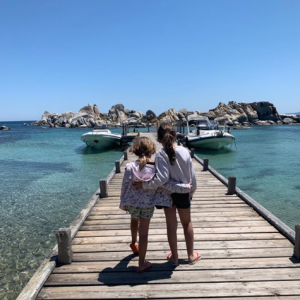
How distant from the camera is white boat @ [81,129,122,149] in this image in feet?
94.6

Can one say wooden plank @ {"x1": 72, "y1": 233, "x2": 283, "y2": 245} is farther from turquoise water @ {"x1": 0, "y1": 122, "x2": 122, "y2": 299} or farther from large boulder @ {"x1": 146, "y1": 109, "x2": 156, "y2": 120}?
large boulder @ {"x1": 146, "y1": 109, "x2": 156, "y2": 120}

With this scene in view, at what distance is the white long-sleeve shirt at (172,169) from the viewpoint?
3500 mm

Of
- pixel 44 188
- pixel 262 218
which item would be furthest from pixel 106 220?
pixel 44 188

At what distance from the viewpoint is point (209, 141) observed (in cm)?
2603

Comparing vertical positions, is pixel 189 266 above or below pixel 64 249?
below

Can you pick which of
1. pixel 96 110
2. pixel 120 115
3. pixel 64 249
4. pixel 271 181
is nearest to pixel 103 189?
pixel 64 249

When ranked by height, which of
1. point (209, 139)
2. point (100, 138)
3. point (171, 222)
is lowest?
point (209, 139)

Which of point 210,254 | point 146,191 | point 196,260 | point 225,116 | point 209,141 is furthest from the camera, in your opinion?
point 225,116

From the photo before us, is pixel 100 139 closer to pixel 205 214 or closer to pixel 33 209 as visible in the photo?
pixel 33 209

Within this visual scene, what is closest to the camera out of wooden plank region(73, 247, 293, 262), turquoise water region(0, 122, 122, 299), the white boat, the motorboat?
wooden plank region(73, 247, 293, 262)

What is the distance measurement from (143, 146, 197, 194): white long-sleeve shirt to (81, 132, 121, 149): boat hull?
84.3 ft

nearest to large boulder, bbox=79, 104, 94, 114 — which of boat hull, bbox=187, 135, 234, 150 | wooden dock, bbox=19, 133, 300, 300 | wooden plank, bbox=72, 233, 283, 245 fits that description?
boat hull, bbox=187, 135, 234, 150

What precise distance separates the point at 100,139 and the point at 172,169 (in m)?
26.2

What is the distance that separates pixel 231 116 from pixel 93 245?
84676 mm
